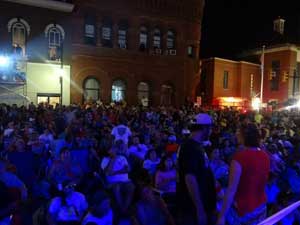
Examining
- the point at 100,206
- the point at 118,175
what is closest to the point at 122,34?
the point at 118,175

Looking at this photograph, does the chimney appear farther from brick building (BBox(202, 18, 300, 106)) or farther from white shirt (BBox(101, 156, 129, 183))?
white shirt (BBox(101, 156, 129, 183))

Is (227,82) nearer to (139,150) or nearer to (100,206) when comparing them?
(139,150)

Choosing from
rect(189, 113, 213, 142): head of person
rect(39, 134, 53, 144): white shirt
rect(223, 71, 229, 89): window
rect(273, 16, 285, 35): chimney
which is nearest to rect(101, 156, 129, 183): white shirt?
rect(39, 134, 53, 144): white shirt

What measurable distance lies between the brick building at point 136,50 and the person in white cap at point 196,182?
68.8 ft

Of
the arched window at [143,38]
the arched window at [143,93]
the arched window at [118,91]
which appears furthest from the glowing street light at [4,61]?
the arched window at [143,38]

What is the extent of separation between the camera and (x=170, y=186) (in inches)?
252

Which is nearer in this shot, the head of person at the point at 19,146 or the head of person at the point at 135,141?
the head of person at the point at 19,146

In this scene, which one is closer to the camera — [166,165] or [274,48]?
[166,165]

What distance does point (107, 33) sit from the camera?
2580 cm

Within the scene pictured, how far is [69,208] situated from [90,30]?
2147cm

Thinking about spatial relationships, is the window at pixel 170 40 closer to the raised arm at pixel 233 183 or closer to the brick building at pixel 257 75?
the brick building at pixel 257 75

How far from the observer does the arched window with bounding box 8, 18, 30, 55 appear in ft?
69.3

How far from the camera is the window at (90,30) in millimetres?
24750

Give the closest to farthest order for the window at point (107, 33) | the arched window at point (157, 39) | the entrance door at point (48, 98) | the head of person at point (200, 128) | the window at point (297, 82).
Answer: the head of person at point (200, 128) < the entrance door at point (48, 98) < the window at point (107, 33) < the arched window at point (157, 39) < the window at point (297, 82)
